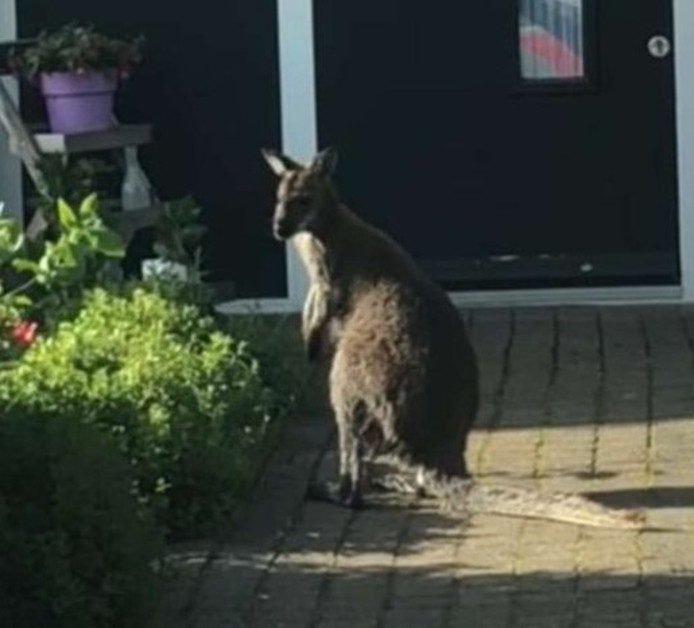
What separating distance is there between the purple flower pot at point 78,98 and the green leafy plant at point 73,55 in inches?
1.6

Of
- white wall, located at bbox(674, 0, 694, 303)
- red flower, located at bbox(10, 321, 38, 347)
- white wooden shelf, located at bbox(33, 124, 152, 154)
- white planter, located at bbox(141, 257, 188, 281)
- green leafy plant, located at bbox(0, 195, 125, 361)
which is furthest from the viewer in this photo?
white wall, located at bbox(674, 0, 694, 303)

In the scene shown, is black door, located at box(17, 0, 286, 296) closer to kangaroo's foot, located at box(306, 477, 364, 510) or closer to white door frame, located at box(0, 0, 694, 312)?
white door frame, located at box(0, 0, 694, 312)

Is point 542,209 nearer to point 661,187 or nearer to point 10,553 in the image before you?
point 661,187

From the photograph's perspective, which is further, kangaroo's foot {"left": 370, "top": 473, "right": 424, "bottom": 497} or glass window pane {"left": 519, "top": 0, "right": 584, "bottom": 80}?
glass window pane {"left": 519, "top": 0, "right": 584, "bottom": 80}

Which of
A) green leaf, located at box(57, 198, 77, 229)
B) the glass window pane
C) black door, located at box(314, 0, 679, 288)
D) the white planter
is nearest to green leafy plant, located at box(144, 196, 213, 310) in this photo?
the white planter

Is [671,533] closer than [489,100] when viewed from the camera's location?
Yes

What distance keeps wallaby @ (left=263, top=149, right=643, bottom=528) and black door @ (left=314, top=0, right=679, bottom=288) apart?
15.1 ft

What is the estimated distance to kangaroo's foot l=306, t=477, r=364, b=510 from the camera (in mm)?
10414

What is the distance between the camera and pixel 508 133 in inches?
601

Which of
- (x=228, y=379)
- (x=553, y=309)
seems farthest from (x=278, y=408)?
(x=553, y=309)

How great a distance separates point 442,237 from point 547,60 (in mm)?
1071

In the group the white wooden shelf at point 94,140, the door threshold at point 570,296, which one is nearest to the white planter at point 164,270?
the white wooden shelf at point 94,140

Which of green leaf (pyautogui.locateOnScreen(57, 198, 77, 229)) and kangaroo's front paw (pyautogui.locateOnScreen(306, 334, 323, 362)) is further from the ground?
green leaf (pyautogui.locateOnScreen(57, 198, 77, 229))

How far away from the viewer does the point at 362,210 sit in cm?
1531
